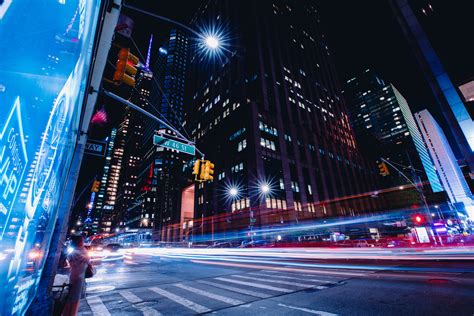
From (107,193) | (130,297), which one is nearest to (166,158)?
(107,193)

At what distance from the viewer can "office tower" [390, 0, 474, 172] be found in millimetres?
11781

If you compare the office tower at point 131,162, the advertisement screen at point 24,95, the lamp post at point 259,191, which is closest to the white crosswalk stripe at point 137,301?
the advertisement screen at point 24,95

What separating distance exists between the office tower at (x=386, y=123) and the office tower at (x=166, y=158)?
3069 inches

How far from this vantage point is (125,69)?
6168 mm

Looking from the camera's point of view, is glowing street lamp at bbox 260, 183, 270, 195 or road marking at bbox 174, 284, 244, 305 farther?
glowing street lamp at bbox 260, 183, 270, 195

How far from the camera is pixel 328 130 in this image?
228 ft

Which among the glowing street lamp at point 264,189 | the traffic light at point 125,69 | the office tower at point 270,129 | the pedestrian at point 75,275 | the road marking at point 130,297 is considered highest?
the office tower at point 270,129

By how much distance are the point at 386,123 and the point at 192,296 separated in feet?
461

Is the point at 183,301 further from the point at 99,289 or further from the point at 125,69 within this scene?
the point at 125,69

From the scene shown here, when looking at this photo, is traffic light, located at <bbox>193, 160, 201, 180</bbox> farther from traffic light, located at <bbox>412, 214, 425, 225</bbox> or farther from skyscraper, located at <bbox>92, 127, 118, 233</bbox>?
skyscraper, located at <bbox>92, 127, 118, 233</bbox>

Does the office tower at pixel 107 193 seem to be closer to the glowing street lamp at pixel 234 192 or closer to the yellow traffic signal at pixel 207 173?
the glowing street lamp at pixel 234 192

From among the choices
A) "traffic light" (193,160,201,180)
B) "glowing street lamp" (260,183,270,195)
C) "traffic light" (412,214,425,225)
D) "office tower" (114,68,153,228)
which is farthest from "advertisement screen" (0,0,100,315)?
"office tower" (114,68,153,228)

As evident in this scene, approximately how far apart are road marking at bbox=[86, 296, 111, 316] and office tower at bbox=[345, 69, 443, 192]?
97670 millimetres

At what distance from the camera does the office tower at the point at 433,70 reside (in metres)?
11.8
